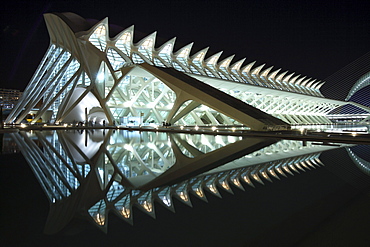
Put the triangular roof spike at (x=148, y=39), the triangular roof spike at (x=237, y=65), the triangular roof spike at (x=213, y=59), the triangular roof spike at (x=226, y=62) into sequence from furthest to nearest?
1. the triangular roof spike at (x=237, y=65)
2. the triangular roof spike at (x=226, y=62)
3. the triangular roof spike at (x=213, y=59)
4. the triangular roof spike at (x=148, y=39)

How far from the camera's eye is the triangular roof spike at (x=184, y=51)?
107 feet

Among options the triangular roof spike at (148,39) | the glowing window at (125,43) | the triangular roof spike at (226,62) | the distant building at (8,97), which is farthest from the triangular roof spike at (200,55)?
the distant building at (8,97)

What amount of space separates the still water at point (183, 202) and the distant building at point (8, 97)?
61.0 metres

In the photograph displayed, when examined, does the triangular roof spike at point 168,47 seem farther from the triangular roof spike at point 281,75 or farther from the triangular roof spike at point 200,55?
the triangular roof spike at point 281,75

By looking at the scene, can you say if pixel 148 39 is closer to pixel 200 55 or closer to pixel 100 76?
pixel 100 76

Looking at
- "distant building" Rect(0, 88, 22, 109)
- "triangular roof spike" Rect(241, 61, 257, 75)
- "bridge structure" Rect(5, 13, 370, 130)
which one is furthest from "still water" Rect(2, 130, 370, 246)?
"distant building" Rect(0, 88, 22, 109)

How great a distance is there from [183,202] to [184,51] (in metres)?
32.2

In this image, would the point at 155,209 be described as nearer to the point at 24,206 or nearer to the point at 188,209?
the point at 188,209

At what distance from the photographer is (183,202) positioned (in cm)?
310

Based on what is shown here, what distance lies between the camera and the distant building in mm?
55625

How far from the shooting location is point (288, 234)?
2.17 meters

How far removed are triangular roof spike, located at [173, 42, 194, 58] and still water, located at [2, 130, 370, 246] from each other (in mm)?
28969

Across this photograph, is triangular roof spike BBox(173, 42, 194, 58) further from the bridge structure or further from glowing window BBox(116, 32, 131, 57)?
glowing window BBox(116, 32, 131, 57)

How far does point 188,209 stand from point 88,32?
27609 mm
